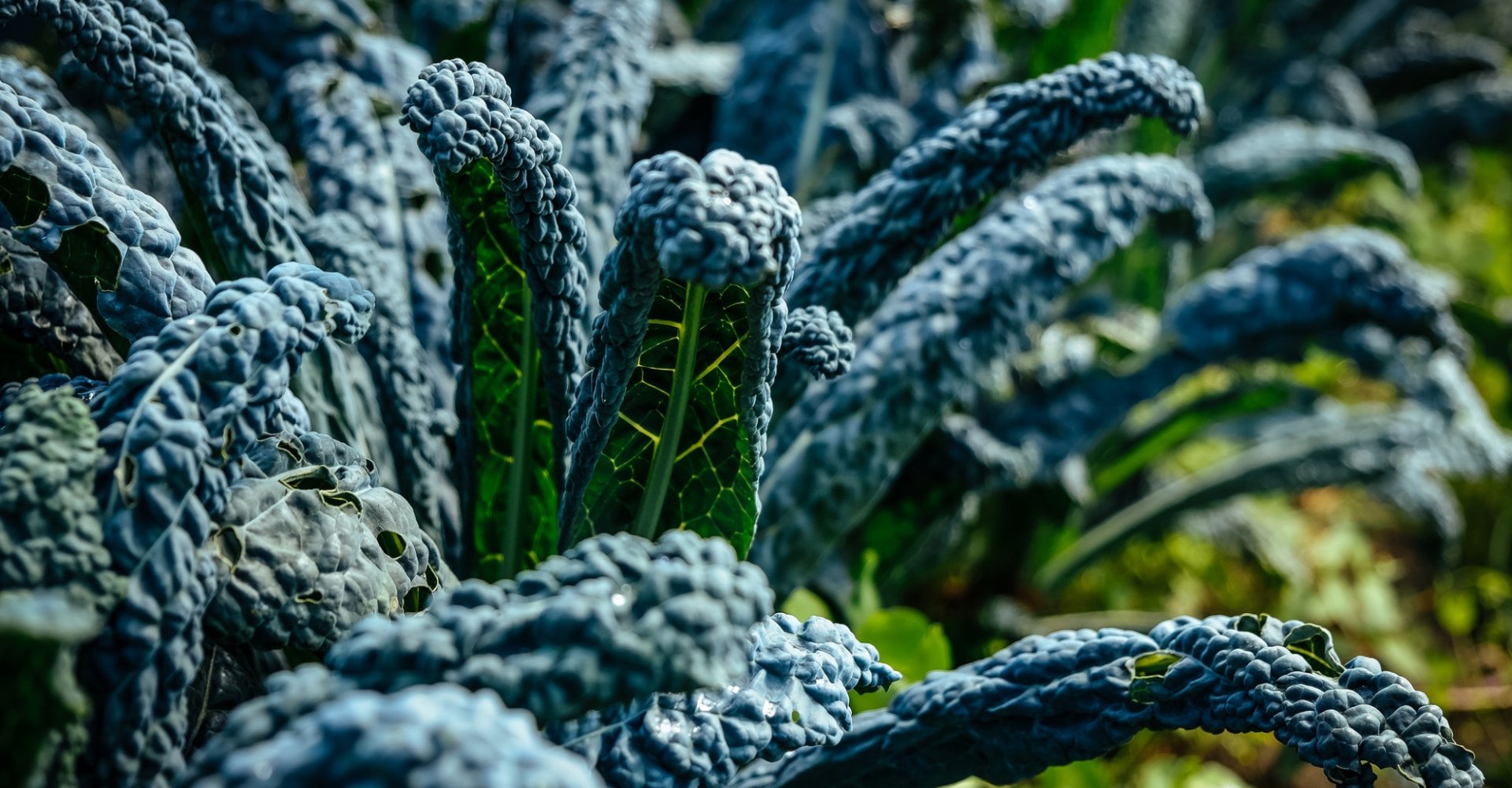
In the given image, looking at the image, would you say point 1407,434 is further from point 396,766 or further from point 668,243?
point 396,766

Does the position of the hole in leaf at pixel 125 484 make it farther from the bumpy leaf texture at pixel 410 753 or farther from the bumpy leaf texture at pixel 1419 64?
the bumpy leaf texture at pixel 1419 64

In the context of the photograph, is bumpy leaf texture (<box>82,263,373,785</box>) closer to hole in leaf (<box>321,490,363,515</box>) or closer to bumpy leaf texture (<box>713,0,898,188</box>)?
hole in leaf (<box>321,490,363,515</box>)

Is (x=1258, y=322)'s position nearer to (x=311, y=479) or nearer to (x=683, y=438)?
(x=683, y=438)

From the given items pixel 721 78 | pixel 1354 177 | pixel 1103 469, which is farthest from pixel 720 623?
pixel 1354 177

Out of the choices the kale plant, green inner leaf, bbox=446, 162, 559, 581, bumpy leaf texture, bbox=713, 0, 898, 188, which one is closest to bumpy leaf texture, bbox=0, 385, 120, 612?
the kale plant

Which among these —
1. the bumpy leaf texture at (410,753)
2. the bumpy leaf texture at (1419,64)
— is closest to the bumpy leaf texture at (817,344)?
the bumpy leaf texture at (410,753)

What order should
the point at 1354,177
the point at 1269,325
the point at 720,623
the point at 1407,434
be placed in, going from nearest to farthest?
1. the point at 720,623
2. the point at 1269,325
3. the point at 1407,434
4. the point at 1354,177
